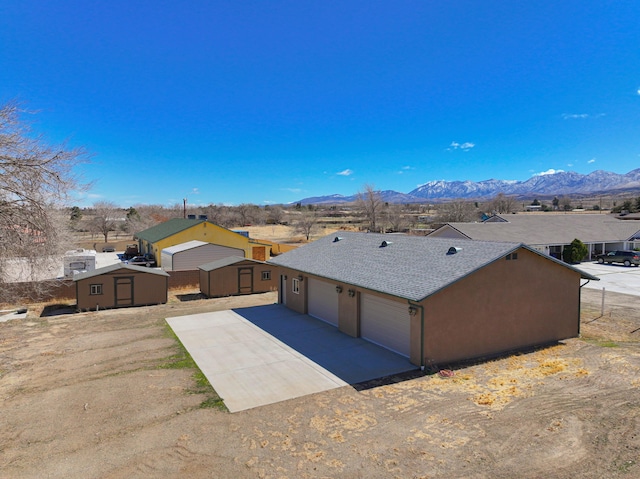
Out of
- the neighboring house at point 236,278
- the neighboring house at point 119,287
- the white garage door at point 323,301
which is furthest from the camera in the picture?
the neighboring house at point 236,278

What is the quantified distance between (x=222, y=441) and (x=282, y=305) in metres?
13.3

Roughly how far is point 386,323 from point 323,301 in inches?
179

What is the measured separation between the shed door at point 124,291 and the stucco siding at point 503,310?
1735cm

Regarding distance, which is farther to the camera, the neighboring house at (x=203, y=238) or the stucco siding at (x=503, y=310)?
the neighboring house at (x=203, y=238)

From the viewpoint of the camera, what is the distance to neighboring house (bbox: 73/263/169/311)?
21.0 metres

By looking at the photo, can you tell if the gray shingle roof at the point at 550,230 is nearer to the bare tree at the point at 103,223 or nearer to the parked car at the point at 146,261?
the parked car at the point at 146,261

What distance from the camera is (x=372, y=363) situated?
12.2 metres

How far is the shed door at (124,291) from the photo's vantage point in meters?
21.7

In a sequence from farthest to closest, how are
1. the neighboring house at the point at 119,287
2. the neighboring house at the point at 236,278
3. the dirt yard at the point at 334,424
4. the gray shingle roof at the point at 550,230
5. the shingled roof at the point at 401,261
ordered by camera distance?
the gray shingle roof at the point at 550,230, the neighboring house at the point at 236,278, the neighboring house at the point at 119,287, the shingled roof at the point at 401,261, the dirt yard at the point at 334,424

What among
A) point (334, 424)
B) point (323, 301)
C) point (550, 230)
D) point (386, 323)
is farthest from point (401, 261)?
point (550, 230)

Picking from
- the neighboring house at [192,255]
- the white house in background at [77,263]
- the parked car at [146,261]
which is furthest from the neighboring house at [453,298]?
the parked car at [146,261]

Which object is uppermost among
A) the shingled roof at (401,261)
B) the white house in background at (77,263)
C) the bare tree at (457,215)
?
the bare tree at (457,215)

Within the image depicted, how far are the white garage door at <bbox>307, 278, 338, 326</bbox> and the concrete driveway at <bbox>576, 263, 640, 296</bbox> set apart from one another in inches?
740

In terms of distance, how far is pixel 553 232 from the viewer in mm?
39219
